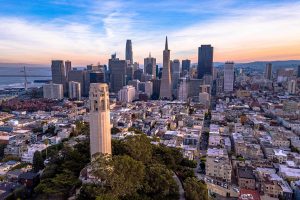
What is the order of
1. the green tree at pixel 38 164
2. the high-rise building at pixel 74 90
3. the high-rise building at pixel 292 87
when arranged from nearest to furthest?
the green tree at pixel 38 164 < the high-rise building at pixel 292 87 < the high-rise building at pixel 74 90

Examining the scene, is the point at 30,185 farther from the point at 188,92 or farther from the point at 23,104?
the point at 188,92

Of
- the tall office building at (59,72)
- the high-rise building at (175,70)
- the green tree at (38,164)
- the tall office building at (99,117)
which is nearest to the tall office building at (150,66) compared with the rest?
the high-rise building at (175,70)

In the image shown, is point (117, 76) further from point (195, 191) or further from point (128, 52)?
point (195, 191)

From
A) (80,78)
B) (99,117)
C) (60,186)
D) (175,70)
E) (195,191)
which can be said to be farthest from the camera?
(175,70)

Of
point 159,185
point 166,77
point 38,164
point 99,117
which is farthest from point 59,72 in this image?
point 159,185

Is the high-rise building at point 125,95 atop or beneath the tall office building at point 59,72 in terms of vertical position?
beneath

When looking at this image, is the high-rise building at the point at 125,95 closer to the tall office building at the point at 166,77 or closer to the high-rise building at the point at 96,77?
the tall office building at the point at 166,77

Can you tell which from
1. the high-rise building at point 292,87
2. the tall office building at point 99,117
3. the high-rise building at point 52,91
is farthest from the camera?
the high-rise building at point 292,87
